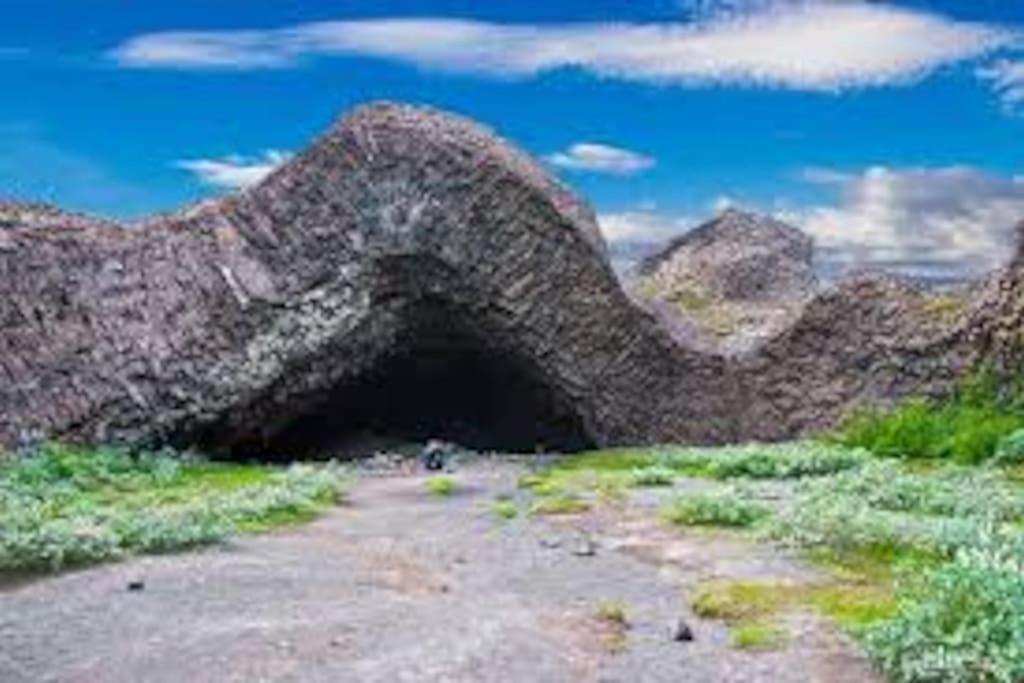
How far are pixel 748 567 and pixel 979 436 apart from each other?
43.5 ft

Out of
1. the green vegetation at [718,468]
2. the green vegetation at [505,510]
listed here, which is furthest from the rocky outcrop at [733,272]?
the green vegetation at [505,510]

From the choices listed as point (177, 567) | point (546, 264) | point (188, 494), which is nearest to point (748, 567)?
point (177, 567)

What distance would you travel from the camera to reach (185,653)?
1664 cm

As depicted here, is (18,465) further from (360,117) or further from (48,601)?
(48,601)

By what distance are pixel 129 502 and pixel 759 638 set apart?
14.2 metres

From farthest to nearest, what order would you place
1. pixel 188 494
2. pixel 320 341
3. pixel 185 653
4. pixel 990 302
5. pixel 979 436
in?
pixel 320 341 → pixel 990 302 → pixel 979 436 → pixel 188 494 → pixel 185 653

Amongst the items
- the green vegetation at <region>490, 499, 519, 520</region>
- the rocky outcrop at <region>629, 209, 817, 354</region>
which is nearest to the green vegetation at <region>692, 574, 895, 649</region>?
the green vegetation at <region>490, 499, 519, 520</region>

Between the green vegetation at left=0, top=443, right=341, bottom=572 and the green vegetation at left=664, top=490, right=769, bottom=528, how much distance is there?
211 inches

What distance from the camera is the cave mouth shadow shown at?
148ft

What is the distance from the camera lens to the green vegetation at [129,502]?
73.2ft

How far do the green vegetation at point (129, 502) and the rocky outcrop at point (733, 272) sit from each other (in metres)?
30.3

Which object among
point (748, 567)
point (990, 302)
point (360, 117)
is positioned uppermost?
point (360, 117)

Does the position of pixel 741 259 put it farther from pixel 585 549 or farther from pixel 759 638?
pixel 759 638

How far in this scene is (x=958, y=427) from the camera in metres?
34.2
